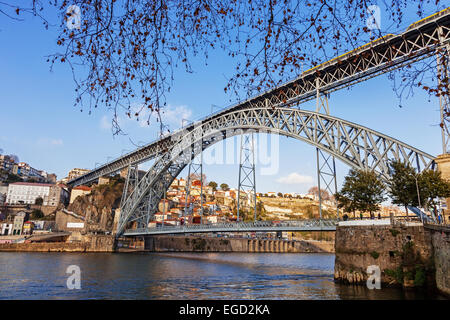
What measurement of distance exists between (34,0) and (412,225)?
13317mm

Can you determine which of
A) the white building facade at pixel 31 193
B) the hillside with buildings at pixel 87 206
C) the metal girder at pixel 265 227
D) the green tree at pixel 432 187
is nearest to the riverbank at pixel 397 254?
the green tree at pixel 432 187

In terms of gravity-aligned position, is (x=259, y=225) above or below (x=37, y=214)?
below

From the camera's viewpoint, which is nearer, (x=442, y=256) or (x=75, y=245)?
(x=442, y=256)

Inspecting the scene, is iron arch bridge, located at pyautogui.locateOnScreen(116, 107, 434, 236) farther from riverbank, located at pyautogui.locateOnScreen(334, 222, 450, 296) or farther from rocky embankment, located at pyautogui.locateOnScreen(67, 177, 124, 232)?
rocky embankment, located at pyautogui.locateOnScreen(67, 177, 124, 232)

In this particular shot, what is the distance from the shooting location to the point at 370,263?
1255cm

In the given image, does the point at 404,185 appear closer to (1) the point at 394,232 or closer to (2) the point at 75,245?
(1) the point at 394,232

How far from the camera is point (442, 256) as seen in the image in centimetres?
1012

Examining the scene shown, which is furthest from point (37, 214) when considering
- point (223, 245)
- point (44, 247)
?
point (223, 245)

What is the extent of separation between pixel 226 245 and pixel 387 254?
140 feet

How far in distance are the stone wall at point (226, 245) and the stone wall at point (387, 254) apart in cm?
3473

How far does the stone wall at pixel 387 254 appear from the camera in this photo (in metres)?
11.4

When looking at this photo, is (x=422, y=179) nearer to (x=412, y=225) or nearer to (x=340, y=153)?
(x=412, y=225)

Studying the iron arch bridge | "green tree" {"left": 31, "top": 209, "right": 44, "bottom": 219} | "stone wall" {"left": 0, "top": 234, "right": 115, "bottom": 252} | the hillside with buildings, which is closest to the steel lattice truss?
the iron arch bridge
